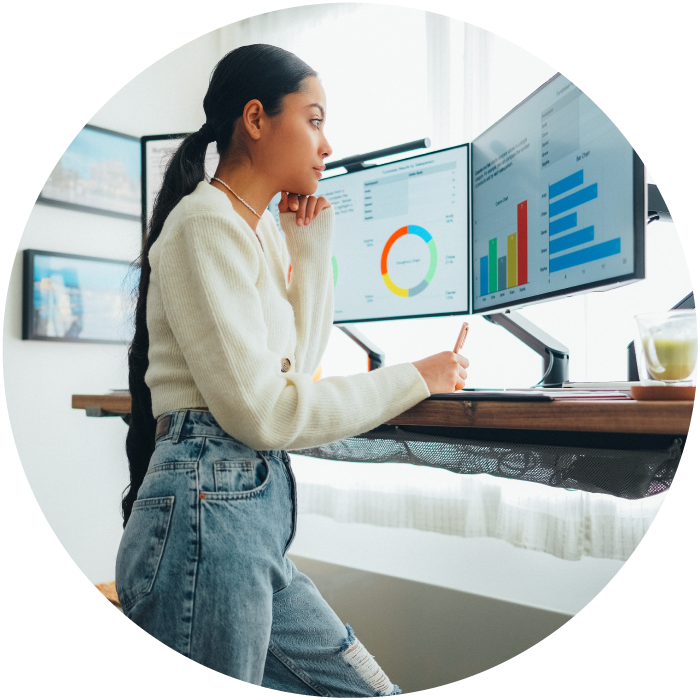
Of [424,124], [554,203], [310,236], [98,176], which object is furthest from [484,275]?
[98,176]

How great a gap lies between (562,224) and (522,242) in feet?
0.38

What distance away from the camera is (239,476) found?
0.64m

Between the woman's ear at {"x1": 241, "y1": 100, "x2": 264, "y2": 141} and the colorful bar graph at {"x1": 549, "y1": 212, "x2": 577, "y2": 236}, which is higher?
the woman's ear at {"x1": 241, "y1": 100, "x2": 264, "y2": 141}

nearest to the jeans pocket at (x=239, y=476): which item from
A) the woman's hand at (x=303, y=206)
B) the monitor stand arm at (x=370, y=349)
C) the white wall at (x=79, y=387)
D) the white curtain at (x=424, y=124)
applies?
the woman's hand at (x=303, y=206)

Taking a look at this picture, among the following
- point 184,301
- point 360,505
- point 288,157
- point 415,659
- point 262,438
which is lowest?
point 415,659

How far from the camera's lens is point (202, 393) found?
618 mm

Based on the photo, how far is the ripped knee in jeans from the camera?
79 cm

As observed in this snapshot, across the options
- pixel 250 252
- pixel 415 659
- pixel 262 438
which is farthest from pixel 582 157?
pixel 415 659

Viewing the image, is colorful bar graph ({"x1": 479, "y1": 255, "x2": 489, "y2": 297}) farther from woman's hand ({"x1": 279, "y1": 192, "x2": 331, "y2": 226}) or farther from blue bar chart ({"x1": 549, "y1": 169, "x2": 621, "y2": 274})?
woman's hand ({"x1": 279, "y1": 192, "x2": 331, "y2": 226})

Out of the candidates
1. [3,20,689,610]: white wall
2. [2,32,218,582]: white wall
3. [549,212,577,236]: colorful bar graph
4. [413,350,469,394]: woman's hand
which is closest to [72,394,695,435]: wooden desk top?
[413,350,469,394]: woman's hand

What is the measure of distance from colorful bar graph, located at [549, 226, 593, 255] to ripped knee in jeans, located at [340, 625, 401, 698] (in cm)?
69

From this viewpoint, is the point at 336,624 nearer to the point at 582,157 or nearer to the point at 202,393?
the point at 202,393

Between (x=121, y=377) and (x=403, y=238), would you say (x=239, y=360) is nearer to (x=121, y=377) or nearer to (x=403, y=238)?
(x=403, y=238)

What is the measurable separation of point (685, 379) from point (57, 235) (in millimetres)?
2116
